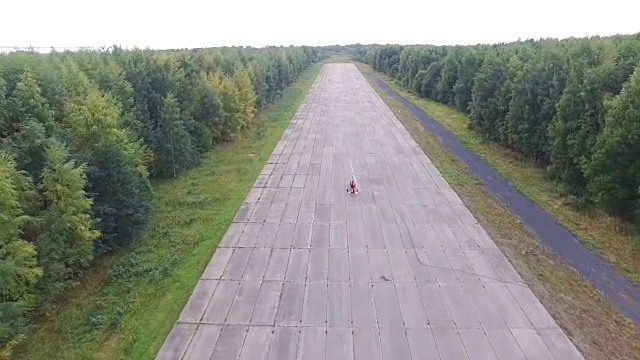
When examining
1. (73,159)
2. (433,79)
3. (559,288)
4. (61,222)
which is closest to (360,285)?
(559,288)

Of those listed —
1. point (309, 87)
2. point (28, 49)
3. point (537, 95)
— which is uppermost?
point (28, 49)

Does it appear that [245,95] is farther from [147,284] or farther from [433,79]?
[433,79]

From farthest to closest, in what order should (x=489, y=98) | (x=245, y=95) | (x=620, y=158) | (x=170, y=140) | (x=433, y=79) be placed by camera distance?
(x=433, y=79), (x=245, y=95), (x=489, y=98), (x=170, y=140), (x=620, y=158)

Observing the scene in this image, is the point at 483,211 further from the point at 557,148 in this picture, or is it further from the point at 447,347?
the point at 447,347

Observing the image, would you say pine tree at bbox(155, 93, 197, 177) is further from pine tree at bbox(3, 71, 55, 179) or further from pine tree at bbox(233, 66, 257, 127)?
pine tree at bbox(233, 66, 257, 127)

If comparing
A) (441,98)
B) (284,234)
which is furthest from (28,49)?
(441,98)

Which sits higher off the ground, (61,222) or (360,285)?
(61,222)

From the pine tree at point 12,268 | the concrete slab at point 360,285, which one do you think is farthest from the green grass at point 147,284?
the pine tree at point 12,268
